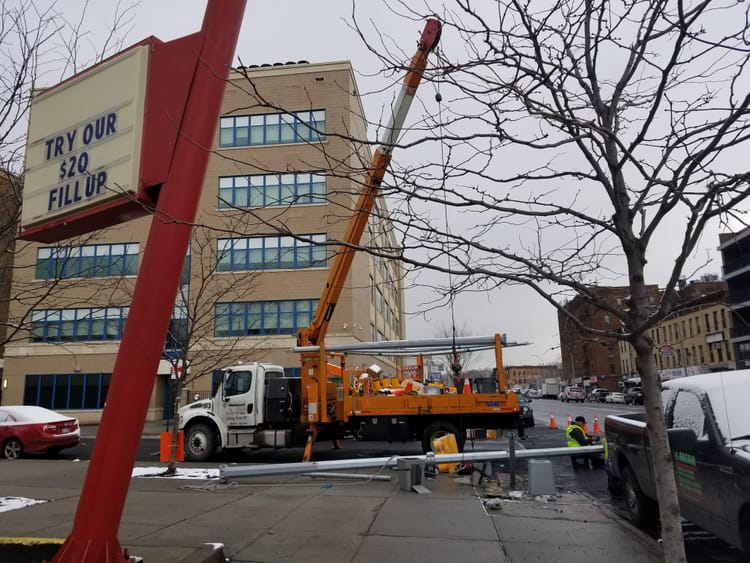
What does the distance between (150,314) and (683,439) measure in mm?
5120

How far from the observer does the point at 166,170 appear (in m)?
5.03

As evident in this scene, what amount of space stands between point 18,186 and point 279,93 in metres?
26.0

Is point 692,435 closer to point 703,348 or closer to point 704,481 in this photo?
Answer: point 704,481

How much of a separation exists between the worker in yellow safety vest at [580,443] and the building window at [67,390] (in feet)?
91.3

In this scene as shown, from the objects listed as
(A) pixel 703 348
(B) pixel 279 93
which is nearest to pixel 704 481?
(B) pixel 279 93

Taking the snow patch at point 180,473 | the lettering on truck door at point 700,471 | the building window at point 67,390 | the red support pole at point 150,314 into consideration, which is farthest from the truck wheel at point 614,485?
the building window at point 67,390

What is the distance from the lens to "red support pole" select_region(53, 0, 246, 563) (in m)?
4.39

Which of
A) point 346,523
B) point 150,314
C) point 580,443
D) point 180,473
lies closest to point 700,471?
point 346,523

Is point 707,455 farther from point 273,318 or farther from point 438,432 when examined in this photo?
point 273,318

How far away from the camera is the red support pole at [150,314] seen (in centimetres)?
439

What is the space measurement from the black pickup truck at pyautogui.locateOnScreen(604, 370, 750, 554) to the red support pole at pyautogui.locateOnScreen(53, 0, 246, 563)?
5.03 m

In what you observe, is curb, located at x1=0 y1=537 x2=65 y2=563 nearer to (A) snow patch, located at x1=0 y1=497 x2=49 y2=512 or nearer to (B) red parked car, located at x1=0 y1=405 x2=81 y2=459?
(A) snow patch, located at x1=0 y1=497 x2=49 y2=512

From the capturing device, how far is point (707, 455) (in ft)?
17.3

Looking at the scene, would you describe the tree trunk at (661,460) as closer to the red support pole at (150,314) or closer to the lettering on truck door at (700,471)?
the lettering on truck door at (700,471)
